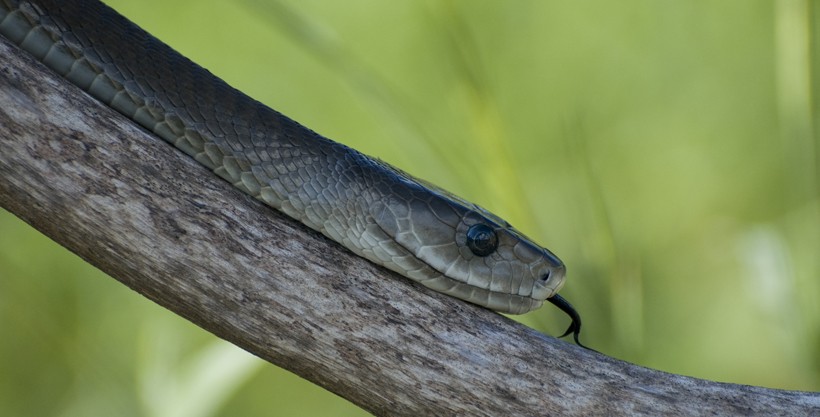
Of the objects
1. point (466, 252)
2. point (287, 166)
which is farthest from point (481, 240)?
point (287, 166)

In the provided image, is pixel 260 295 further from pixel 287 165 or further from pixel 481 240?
pixel 481 240

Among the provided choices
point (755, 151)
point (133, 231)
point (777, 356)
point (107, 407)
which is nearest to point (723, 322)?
point (777, 356)

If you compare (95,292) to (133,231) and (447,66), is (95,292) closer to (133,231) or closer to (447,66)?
(447,66)

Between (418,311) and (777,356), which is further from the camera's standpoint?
(777,356)

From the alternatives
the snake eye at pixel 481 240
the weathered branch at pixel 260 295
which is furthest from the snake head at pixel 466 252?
the weathered branch at pixel 260 295

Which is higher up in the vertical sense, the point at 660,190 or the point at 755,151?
the point at 755,151

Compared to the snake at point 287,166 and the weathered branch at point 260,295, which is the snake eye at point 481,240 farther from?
the weathered branch at point 260,295

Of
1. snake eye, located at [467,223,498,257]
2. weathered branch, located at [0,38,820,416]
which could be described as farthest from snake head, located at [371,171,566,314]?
weathered branch, located at [0,38,820,416]
